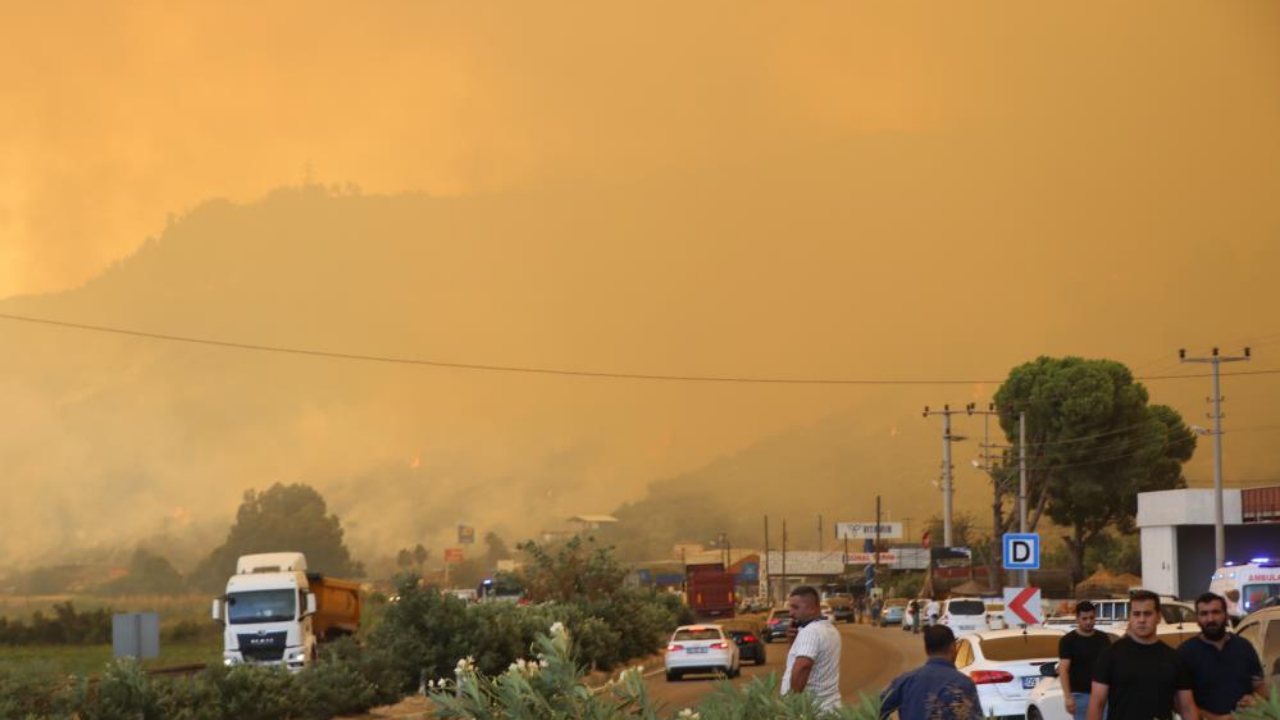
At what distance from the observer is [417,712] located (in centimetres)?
3547

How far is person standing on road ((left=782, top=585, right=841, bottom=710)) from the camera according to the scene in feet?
41.8

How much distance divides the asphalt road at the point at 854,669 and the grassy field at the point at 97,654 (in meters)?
17.0

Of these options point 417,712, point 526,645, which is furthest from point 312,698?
point 526,645

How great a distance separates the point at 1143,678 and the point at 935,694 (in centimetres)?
218

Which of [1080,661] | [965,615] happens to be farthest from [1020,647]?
[965,615]

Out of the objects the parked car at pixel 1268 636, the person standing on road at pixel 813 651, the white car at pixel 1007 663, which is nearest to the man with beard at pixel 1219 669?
the person standing on road at pixel 813 651

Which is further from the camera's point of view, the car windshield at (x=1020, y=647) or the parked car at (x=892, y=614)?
the parked car at (x=892, y=614)

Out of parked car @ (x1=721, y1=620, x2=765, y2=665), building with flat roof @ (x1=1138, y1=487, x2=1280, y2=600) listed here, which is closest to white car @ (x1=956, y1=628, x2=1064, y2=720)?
parked car @ (x1=721, y1=620, x2=765, y2=665)

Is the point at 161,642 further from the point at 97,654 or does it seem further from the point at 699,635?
the point at 699,635

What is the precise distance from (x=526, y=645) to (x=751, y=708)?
3456cm

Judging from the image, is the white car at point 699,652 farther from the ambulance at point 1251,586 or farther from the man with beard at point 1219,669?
the man with beard at point 1219,669

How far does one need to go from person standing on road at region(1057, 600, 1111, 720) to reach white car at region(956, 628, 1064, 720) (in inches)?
226

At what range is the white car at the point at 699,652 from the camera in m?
43.8

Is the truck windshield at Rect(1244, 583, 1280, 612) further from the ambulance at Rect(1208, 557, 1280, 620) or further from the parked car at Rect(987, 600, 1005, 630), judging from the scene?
the parked car at Rect(987, 600, 1005, 630)
